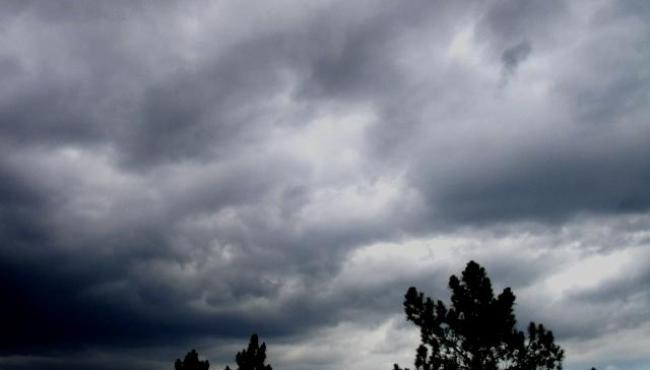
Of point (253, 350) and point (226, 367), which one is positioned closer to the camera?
point (253, 350)

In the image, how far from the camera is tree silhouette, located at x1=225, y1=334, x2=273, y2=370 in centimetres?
2600

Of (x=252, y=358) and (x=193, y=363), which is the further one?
(x=193, y=363)

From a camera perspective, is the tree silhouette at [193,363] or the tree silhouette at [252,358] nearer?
the tree silhouette at [252,358]

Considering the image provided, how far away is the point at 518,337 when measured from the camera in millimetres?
25750

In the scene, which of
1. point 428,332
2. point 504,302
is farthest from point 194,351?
point 504,302

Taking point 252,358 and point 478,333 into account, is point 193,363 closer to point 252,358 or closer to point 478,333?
point 252,358

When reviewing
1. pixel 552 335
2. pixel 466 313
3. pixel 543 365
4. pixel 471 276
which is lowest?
pixel 543 365

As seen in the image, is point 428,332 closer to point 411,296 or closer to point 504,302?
point 411,296

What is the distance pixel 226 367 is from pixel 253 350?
3211 mm

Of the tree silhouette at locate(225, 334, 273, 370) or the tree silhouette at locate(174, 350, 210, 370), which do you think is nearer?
the tree silhouette at locate(225, 334, 273, 370)

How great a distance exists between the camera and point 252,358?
2614 centimetres

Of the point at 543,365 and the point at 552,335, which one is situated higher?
the point at 552,335

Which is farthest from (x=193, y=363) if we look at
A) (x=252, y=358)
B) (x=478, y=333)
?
(x=478, y=333)

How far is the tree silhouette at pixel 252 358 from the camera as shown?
26000mm
